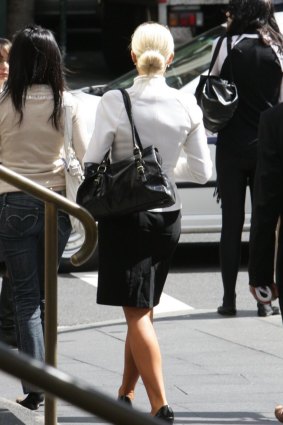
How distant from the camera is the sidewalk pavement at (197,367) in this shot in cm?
563

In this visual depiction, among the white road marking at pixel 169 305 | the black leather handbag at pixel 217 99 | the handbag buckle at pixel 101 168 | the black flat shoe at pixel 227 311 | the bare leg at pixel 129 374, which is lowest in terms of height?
the white road marking at pixel 169 305

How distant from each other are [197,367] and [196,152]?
5.06ft

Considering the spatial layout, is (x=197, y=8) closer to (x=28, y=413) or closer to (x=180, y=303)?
(x=180, y=303)

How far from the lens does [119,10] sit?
18.9m

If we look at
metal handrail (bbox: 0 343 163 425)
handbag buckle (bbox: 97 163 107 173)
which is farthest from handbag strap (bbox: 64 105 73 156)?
metal handrail (bbox: 0 343 163 425)

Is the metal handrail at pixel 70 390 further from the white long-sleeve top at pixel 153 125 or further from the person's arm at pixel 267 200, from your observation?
the white long-sleeve top at pixel 153 125

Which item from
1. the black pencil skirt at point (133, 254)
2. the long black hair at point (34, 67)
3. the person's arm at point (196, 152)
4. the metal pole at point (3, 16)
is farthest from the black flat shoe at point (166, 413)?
the metal pole at point (3, 16)

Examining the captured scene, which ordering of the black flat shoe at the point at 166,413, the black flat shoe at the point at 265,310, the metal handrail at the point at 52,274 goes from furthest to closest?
the black flat shoe at the point at 265,310 → the black flat shoe at the point at 166,413 → the metal handrail at the point at 52,274

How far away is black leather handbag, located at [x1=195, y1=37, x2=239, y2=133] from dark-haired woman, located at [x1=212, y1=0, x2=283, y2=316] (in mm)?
73

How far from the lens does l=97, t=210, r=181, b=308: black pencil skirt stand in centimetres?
523

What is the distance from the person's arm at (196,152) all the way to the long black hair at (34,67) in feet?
2.20

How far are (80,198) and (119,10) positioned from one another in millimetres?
13943

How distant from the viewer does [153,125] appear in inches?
207

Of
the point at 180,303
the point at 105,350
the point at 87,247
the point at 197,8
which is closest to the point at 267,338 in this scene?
the point at 105,350
